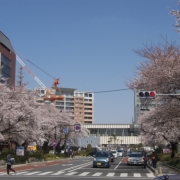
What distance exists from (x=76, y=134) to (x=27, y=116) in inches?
1309

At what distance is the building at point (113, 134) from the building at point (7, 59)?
43766mm

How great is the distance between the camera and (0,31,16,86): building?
253ft

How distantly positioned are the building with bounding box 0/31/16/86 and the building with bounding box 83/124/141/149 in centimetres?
4377

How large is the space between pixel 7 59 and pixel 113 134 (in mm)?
52581

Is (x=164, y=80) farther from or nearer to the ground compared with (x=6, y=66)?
nearer to the ground

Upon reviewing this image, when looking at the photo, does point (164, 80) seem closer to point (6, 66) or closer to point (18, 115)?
point (18, 115)

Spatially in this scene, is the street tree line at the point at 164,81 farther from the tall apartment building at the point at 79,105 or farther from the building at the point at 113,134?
the tall apartment building at the point at 79,105

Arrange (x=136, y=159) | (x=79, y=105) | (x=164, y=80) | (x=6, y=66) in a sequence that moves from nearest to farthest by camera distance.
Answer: (x=164, y=80)
(x=136, y=159)
(x=6, y=66)
(x=79, y=105)

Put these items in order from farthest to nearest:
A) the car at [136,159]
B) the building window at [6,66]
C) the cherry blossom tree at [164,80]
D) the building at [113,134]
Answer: the building at [113,134] → the building window at [6,66] → the car at [136,159] → the cherry blossom tree at [164,80]

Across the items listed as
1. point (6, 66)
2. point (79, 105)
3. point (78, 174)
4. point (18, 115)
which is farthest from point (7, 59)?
point (79, 105)

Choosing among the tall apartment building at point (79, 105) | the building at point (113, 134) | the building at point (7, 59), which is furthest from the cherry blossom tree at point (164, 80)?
the tall apartment building at point (79, 105)

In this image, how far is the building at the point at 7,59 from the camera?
77188 mm

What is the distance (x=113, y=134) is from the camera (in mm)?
121125

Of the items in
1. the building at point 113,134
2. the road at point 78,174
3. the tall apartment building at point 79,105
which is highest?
the tall apartment building at point 79,105
